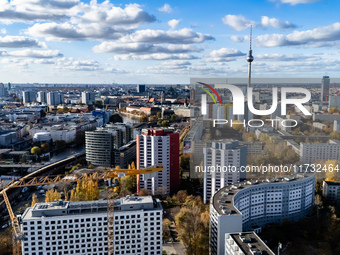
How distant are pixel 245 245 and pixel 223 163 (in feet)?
9.31

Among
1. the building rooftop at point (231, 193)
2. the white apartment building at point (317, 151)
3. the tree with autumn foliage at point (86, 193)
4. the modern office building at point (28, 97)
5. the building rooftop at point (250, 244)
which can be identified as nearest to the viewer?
the building rooftop at point (250, 244)

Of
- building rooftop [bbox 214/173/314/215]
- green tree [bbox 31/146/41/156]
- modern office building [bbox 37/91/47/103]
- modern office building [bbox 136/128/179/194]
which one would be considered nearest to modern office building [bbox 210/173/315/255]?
building rooftop [bbox 214/173/314/215]

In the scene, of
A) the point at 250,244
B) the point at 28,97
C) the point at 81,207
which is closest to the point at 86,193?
the point at 81,207

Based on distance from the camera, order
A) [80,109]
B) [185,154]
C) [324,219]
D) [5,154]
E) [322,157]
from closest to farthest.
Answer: [324,219] → [322,157] → [185,154] → [5,154] → [80,109]

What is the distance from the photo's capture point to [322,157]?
768cm

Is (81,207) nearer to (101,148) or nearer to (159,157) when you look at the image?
(159,157)

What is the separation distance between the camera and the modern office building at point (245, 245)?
3256 millimetres

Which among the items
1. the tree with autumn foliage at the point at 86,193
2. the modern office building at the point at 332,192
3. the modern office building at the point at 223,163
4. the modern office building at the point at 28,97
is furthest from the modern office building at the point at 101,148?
the modern office building at the point at 28,97

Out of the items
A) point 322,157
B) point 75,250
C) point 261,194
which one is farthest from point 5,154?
point 322,157

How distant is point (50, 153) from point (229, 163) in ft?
23.8

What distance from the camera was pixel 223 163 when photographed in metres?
6.18

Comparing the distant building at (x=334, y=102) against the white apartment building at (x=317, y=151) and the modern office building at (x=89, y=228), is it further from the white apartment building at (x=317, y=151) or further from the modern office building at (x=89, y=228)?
the modern office building at (x=89, y=228)

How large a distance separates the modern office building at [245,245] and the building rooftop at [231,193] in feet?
1.99

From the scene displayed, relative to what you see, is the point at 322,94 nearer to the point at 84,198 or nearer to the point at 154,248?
the point at 154,248
